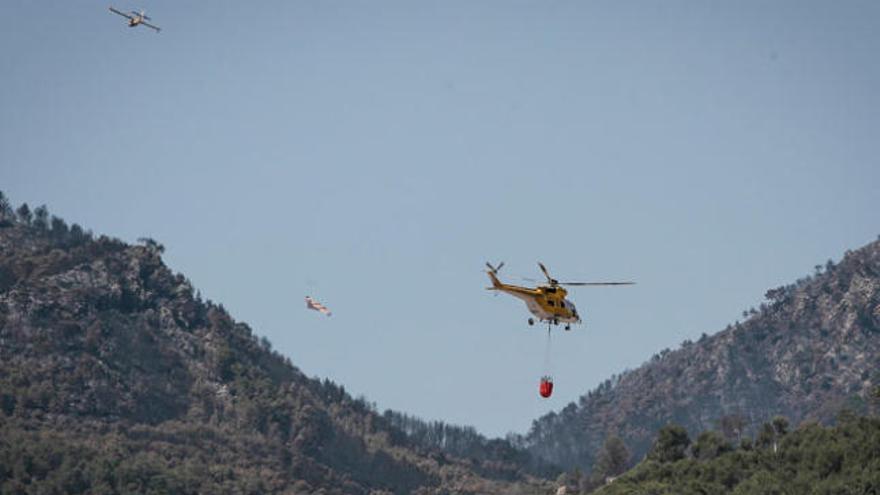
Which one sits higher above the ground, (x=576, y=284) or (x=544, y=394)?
(x=576, y=284)

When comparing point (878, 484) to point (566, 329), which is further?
point (878, 484)

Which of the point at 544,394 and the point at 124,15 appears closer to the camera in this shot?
the point at 544,394

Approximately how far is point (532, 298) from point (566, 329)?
360 centimetres

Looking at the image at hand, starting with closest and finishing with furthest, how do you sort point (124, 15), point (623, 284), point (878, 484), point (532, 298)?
point (623, 284) → point (532, 298) → point (124, 15) → point (878, 484)

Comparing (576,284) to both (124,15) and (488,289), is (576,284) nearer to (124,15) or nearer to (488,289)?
(488,289)

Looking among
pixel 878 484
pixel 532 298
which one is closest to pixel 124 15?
pixel 532 298

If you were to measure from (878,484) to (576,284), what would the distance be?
92936 mm

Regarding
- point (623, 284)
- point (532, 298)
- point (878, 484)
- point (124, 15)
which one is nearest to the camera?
point (623, 284)

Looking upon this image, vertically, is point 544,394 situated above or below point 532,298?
below

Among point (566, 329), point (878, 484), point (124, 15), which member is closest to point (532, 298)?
point (566, 329)

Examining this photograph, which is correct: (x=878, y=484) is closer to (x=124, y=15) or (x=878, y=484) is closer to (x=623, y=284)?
(x=623, y=284)

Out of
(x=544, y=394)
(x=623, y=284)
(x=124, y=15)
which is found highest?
(x=124, y=15)

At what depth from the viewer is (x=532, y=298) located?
125 meters

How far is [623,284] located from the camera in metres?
116
